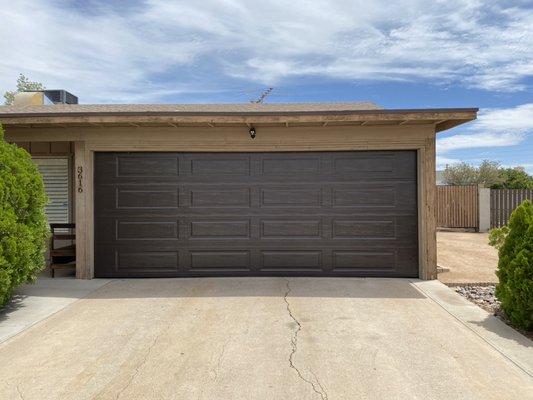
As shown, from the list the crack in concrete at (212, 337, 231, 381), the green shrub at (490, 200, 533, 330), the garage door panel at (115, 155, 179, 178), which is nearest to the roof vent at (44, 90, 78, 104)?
the garage door panel at (115, 155, 179, 178)

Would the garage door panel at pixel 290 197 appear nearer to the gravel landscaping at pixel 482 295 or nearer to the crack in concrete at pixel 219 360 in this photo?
the gravel landscaping at pixel 482 295

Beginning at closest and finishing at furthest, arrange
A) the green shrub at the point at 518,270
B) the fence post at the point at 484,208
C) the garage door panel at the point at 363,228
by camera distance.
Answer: the green shrub at the point at 518,270 → the garage door panel at the point at 363,228 → the fence post at the point at 484,208

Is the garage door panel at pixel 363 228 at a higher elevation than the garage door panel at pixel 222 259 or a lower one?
higher

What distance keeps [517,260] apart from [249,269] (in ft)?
13.6

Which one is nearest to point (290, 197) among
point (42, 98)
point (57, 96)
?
point (42, 98)

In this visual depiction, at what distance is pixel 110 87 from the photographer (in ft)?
63.3

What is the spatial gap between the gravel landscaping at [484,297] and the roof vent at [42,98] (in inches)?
468

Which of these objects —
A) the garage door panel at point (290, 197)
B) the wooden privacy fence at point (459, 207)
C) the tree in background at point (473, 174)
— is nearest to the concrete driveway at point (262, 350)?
the garage door panel at point (290, 197)

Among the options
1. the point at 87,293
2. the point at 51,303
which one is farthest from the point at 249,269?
the point at 51,303

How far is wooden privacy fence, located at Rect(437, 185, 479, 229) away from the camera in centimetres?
1645

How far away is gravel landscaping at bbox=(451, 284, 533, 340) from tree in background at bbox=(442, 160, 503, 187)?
25.4 meters

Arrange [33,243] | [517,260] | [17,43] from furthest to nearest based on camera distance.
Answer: [17,43], [33,243], [517,260]

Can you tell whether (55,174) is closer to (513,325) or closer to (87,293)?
(87,293)

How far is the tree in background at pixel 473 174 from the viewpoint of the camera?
30656 millimetres
